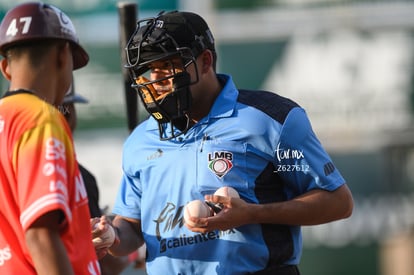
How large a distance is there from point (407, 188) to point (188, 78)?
331 inches

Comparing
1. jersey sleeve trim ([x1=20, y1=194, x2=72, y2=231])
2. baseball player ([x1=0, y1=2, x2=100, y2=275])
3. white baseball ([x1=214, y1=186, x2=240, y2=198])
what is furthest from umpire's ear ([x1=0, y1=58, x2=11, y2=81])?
white baseball ([x1=214, y1=186, x2=240, y2=198])

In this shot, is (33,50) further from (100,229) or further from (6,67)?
(100,229)

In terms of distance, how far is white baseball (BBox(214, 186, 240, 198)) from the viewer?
180 inches

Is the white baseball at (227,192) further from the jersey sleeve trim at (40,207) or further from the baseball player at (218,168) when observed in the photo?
the jersey sleeve trim at (40,207)

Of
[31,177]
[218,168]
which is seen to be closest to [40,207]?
[31,177]

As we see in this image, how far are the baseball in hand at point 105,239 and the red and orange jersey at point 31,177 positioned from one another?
89 centimetres

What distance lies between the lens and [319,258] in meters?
12.9

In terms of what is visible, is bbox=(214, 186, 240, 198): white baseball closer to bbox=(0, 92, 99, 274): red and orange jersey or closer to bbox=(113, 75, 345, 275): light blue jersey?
bbox=(113, 75, 345, 275): light blue jersey

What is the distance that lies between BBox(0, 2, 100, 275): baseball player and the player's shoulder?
111cm

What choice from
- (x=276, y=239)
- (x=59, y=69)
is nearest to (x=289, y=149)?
(x=276, y=239)

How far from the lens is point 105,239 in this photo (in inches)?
189

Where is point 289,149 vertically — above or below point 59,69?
below

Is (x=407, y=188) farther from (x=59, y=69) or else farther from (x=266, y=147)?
(x=59, y=69)

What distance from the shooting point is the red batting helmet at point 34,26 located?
389 centimetres
